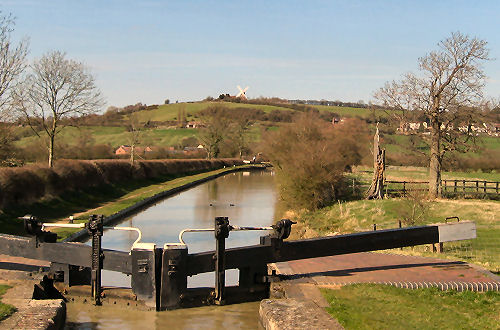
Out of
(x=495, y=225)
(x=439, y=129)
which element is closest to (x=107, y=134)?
(x=439, y=129)

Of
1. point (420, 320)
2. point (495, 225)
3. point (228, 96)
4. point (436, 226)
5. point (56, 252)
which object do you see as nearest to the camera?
point (420, 320)

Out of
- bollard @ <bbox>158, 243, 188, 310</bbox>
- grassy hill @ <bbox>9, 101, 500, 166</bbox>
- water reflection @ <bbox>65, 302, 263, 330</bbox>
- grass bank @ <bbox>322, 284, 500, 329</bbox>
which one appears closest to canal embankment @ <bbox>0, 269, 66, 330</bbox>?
water reflection @ <bbox>65, 302, 263, 330</bbox>

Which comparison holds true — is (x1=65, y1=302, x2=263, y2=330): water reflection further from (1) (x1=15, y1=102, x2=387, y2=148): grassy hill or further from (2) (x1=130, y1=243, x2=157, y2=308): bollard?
(1) (x1=15, y1=102, x2=387, y2=148): grassy hill

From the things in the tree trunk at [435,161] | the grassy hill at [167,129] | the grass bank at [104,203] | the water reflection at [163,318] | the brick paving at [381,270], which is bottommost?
the grass bank at [104,203]

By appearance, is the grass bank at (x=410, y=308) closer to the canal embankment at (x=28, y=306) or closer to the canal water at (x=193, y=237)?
the canal water at (x=193, y=237)

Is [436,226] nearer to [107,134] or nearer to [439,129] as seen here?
[439,129]

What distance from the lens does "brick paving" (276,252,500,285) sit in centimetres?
1149

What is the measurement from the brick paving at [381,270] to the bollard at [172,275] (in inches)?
86.8

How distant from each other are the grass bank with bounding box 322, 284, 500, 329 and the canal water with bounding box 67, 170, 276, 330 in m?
1.79

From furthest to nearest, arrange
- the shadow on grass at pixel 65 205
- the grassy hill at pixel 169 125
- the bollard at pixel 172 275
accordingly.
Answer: the grassy hill at pixel 169 125 → the shadow on grass at pixel 65 205 → the bollard at pixel 172 275

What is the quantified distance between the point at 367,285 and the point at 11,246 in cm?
707

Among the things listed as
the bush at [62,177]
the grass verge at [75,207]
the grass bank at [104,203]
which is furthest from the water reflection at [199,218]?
the bush at [62,177]

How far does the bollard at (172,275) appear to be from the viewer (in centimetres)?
1086

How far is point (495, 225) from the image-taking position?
2273 centimetres
